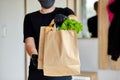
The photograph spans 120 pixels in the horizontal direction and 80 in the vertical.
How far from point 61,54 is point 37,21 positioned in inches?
13.9

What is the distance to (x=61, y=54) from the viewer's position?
1115mm

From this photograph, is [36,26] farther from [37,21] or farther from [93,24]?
[93,24]

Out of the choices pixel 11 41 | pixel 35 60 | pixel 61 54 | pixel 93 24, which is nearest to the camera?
pixel 61 54

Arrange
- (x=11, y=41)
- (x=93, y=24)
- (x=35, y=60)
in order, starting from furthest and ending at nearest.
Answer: (x=11, y=41) < (x=93, y=24) < (x=35, y=60)

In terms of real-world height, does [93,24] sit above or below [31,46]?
above

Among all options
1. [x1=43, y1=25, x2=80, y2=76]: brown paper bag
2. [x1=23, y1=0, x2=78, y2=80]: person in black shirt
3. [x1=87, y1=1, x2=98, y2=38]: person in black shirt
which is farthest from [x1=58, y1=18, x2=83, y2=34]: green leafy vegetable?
[x1=87, y1=1, x2=98, y2=38]: person in black shirt

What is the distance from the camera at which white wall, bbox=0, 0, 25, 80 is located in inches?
113

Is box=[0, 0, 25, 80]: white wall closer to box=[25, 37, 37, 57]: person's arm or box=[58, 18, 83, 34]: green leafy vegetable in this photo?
box=[25, 37, 37, 57]: person's arm

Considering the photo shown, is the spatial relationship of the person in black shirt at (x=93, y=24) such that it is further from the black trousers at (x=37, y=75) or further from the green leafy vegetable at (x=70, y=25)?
the green leafy vegetable at (x=70, y=25)

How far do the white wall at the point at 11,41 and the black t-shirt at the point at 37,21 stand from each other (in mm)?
1457

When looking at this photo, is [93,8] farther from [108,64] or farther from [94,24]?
[108,64]

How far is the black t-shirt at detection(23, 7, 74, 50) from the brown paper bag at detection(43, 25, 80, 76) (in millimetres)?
232

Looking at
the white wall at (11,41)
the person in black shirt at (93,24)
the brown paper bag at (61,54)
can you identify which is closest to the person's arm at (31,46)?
the brown paper bag at (61,54)

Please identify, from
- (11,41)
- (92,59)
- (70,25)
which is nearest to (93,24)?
(92,59)
